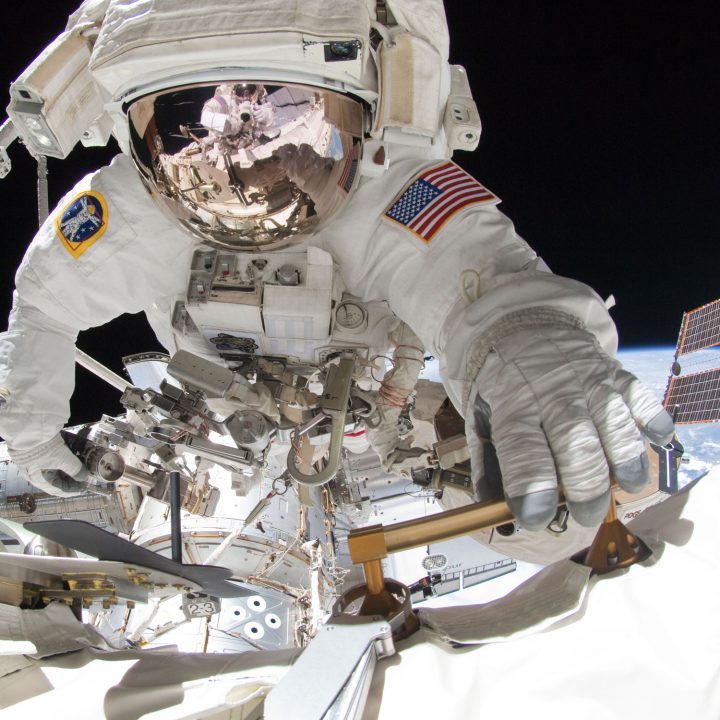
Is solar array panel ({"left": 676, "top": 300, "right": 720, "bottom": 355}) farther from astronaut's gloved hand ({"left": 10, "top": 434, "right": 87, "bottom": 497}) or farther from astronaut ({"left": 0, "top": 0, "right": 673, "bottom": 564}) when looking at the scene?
astronaut's gloved hand ({"left": 10, "top": 434, "right": 87, "bottom": 497})

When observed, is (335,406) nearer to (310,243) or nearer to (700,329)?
(310,243)

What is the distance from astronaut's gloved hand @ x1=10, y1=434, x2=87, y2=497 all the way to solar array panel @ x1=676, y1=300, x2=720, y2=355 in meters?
3.93

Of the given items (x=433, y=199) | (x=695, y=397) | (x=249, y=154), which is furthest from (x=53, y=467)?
(x=695, y=397)

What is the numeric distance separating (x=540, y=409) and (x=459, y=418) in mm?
1015

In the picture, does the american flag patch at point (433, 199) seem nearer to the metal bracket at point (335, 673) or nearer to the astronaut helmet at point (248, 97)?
the astronaut helmet at point (248, 97)

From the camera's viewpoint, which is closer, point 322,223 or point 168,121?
point 168,121

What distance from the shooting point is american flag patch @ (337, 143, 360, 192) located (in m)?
1.57

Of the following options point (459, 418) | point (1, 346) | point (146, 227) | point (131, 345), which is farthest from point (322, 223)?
point (131, 345)

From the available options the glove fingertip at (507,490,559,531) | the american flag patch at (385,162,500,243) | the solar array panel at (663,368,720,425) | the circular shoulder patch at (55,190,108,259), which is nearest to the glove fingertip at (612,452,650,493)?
the glove fingertip at (507,490,559,531)

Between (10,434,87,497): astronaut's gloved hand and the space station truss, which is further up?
(10,434,87,497): astronaut's gloved hand

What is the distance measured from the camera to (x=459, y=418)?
2.24m

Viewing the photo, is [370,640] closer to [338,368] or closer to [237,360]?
[338,368]

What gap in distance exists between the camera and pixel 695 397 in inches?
168

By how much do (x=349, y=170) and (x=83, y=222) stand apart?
838mm
